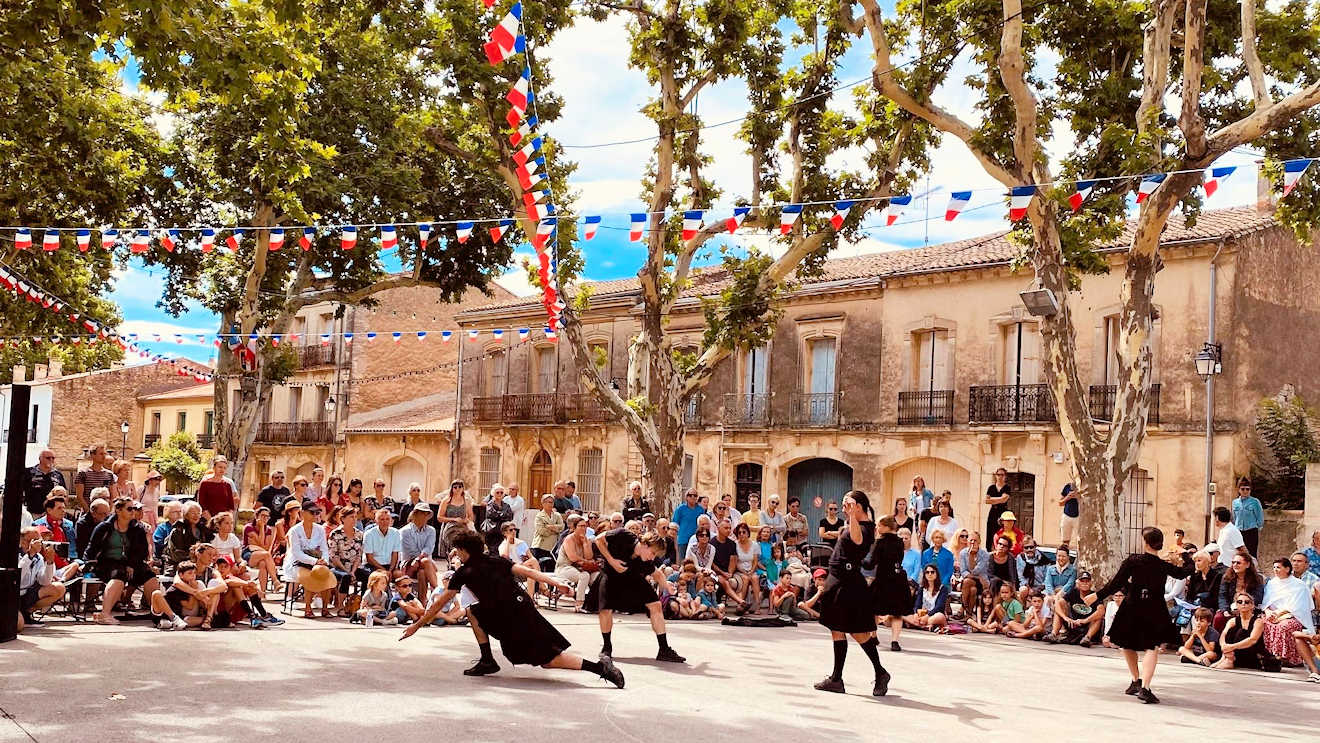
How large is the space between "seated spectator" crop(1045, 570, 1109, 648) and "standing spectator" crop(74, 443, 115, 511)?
37.0ft

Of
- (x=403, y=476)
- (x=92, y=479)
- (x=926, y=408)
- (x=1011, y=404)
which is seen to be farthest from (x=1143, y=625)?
(x=403, y=476)

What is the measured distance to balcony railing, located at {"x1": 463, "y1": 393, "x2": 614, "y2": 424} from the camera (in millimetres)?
33656

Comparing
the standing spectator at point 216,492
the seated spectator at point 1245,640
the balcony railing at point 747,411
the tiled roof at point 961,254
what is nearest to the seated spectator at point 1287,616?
the seated spectator at point 1245,640

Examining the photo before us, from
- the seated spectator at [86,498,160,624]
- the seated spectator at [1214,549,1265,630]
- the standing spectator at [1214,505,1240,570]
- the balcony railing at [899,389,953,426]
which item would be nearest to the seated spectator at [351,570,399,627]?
the seated spectator at [86,498,160,624]

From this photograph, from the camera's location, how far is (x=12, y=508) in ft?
34.5

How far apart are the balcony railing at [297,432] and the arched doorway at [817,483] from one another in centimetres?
1905

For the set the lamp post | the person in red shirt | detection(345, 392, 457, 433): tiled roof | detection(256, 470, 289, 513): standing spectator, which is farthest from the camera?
detection(345, 392, 457, 433): tiled roof

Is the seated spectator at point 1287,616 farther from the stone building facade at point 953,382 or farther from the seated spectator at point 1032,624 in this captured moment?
the stone building facade at point 953,382

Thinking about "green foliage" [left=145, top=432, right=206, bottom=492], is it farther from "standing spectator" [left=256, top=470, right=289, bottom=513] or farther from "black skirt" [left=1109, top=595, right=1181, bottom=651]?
"black skirt" [left=1109, top=595, right=1181, bottom=651]

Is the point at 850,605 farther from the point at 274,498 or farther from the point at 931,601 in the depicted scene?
the point at 274,498

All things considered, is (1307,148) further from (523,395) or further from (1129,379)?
(523,395)

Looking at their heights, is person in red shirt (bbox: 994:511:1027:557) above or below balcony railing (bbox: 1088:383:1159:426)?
below

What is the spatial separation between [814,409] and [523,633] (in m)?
20.0

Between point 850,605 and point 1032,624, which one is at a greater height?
point 850,605
